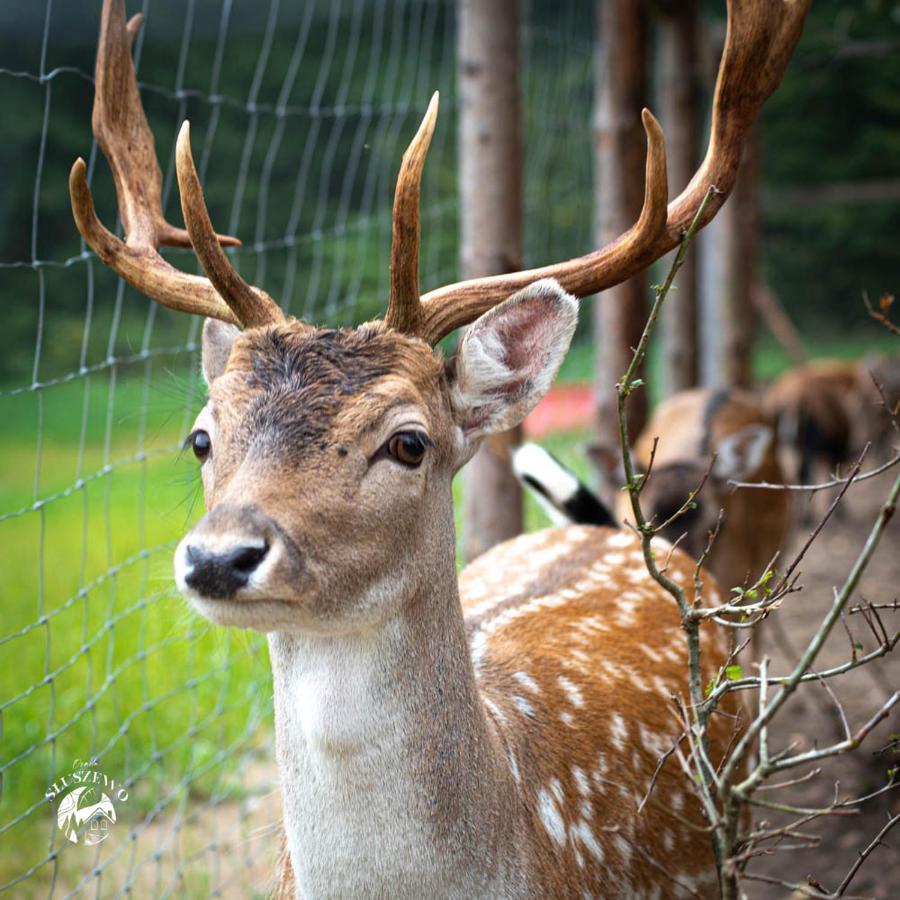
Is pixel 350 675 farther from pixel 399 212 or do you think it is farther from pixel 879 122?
pixel 879 122

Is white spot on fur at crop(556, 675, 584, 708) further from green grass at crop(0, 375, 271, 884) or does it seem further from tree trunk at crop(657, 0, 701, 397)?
tree trunk at crop(657, 0, 701, 397)

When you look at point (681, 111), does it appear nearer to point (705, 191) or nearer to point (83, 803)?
point (705, 191)

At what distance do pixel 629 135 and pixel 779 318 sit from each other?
4.87m

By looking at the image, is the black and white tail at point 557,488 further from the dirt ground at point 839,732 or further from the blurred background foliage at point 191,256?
the dirt ground at point 839,732

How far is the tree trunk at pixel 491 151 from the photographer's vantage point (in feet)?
11.9

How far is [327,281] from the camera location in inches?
432

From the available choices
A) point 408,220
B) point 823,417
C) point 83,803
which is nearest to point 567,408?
point 823,417

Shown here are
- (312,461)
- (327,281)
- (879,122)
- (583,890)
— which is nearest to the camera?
(312,461)

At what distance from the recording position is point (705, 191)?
2.35m

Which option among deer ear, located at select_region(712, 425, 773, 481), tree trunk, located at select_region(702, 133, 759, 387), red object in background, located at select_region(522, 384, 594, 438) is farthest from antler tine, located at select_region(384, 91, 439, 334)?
red object in background, located at select_region(522, 384, 594, 438)

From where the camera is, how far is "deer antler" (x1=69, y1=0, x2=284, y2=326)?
211 centimetres

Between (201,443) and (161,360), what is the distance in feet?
32.0

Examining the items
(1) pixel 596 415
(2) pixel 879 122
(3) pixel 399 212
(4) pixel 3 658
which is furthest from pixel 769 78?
(2) pixel 879 122

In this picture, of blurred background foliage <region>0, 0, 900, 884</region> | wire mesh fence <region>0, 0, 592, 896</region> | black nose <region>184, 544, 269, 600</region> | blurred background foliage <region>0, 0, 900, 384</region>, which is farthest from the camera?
blurred background foliage <region>0, 0, 900, 384</region>
